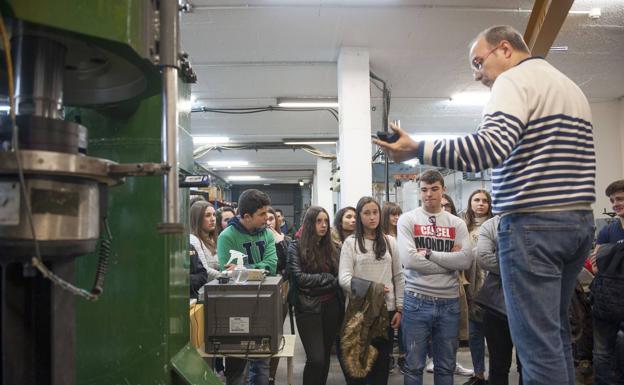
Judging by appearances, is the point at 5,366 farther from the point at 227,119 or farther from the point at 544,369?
the point at 227,119

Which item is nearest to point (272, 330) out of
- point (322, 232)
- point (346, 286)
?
point (346, 286)

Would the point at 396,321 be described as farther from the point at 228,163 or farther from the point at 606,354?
the point at 228,163

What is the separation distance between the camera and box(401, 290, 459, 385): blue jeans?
2527mm

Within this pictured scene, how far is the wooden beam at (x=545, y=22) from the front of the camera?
3.01 meters

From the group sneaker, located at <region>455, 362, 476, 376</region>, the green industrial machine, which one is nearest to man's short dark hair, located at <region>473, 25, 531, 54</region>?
the green industrial machine

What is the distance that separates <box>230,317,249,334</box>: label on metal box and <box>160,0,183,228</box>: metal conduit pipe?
130 cm

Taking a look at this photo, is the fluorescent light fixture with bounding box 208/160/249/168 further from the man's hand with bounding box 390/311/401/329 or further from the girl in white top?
the man's hand with bounding box 390/311/401/329

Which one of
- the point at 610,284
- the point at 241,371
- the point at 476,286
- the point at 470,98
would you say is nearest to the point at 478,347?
the point at 476,286

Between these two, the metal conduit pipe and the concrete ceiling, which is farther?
the concrete ceiling

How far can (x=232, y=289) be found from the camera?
2168 mm

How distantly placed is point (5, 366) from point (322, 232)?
2427 mm

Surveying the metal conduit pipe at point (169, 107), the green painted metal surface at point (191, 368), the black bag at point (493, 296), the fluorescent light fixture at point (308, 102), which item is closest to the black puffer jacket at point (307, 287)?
the black bag at point (493, 296)

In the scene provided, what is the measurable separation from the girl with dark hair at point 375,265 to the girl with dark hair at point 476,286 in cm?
58

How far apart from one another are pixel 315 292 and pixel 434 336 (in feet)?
2.61
